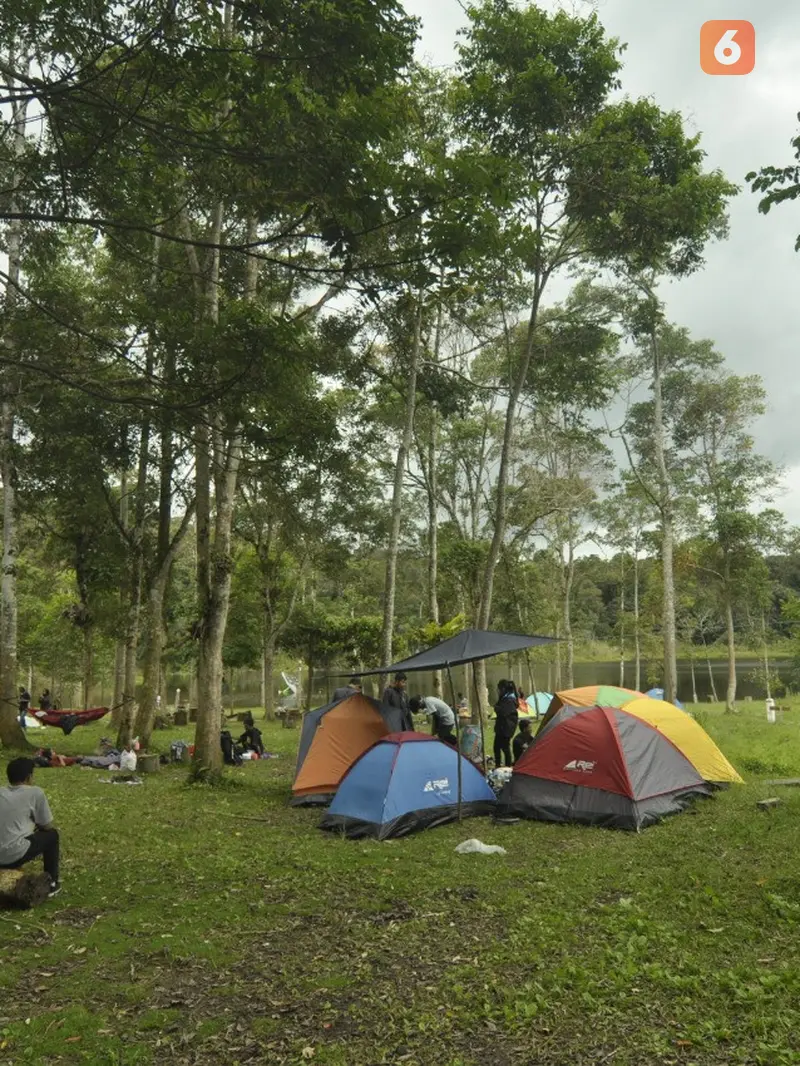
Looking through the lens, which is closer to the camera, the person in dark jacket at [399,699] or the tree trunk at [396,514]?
the person in dark jacket at [399,699]

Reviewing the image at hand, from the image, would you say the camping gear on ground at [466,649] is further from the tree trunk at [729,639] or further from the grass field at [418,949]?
the tree trunk at [729,639]

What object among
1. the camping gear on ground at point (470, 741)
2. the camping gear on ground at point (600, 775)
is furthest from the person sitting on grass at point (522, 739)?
the camping gear on ground at point (600, 775)

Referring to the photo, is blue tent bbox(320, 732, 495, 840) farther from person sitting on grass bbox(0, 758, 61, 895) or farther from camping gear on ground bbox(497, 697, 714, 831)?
person sitting on grass bbox(0, 758, 61, 895)

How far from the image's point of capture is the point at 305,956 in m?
4.91

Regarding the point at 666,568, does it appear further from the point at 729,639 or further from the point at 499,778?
the point at 499,778

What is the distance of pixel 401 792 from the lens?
827 centimetres

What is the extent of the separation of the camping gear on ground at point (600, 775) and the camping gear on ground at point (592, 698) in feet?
1.34

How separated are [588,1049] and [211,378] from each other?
4786 mm

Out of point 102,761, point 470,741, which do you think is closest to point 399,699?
point 470,741

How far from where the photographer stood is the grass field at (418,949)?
3768 mm

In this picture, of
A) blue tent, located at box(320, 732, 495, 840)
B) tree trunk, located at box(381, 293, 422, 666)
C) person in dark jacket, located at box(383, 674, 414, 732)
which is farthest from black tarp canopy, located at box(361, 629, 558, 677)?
tree trunk, located at box(381, 293, 422, 666)

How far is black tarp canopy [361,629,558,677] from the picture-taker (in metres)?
8.75

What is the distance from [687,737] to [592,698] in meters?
1.27

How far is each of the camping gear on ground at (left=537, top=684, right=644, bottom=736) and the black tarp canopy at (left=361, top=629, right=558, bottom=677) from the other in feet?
3.70
